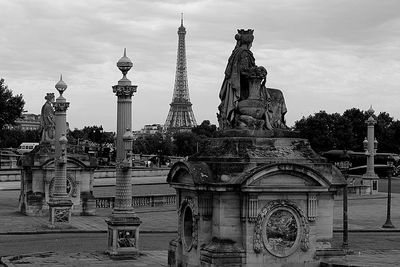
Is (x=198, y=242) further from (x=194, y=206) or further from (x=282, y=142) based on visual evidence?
(x=282, y=142)

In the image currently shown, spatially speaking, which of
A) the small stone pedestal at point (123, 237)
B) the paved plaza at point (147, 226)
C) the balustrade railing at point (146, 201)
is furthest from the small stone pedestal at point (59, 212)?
the small stone pedestal at point (123, 237)

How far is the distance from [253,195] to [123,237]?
7539mm

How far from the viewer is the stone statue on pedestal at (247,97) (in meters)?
20.2

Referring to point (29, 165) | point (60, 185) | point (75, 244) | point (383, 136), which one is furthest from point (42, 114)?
point (383, 136)

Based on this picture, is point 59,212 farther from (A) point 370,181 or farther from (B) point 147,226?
(A) point 370,181

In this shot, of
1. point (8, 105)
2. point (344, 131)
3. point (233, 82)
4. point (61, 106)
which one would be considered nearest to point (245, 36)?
point (233, 82)

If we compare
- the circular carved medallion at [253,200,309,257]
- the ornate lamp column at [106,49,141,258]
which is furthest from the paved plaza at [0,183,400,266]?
the circular carved medallion at [253,200,309,257]

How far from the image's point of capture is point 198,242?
19281 mm

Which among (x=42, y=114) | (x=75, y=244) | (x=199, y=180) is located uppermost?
(x=42, y=114)

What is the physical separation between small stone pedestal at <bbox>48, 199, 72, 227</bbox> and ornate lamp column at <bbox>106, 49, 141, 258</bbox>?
856 centimetres

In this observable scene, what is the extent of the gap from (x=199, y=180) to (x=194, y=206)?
91 centimetres

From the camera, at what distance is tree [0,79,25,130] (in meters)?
83.1

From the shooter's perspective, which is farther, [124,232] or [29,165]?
[29,165]

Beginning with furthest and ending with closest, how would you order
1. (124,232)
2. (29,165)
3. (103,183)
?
(103,183), (29,165), (124,232)
